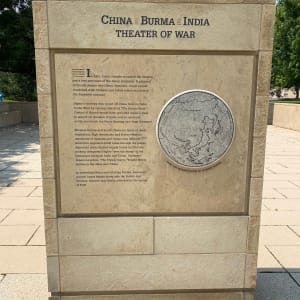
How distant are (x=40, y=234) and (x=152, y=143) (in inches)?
104

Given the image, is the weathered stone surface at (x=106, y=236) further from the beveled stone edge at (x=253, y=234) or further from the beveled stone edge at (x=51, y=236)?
the beveled stone edge at (x=253, y=234)

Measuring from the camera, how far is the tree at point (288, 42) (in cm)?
2112

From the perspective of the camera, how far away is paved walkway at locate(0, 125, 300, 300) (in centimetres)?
374

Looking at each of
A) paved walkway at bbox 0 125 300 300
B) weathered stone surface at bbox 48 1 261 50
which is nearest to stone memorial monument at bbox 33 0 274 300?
weathered stone surface at bbox 48 1 261 50

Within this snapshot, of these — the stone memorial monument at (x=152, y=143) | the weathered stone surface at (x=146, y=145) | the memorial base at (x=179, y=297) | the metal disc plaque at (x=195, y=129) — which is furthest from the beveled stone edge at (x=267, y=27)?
the memorial base at (x=179, y=297)

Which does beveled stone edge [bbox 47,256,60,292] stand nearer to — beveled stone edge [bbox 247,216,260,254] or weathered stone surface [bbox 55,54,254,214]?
weathered stone surface [bbox 55,54,254,214]

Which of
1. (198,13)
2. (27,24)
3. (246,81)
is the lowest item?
(246,81)

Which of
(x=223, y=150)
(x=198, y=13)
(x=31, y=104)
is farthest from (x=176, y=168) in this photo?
(x=31, y=104)

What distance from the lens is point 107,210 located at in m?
3.21

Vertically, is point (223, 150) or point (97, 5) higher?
point (97, 5)

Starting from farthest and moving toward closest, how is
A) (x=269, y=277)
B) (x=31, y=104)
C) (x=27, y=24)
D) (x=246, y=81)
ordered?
(x=31, y=104) → (x=27, y=24) → (x=269, y=277) → (x=246, y=81)

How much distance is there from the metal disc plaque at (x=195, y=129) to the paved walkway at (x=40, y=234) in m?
1.59

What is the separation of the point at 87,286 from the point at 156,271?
632 mm

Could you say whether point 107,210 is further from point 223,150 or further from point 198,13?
point 198,13
